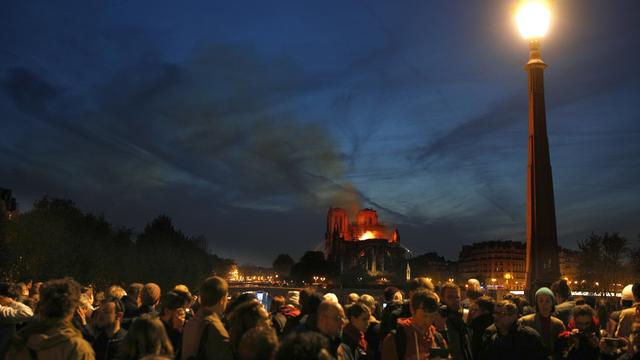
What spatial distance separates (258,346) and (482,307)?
6.02 m

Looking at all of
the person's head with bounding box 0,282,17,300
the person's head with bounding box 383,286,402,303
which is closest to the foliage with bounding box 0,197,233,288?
the person's head with bounding box 0,282,17,300

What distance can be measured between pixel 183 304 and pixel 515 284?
20542cm

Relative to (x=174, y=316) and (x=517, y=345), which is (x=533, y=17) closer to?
(x=517, y=345)

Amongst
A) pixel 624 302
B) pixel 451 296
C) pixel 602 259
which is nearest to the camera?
pixel 451 296

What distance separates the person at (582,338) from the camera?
7574 mm

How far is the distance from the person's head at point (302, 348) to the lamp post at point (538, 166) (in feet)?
53.6

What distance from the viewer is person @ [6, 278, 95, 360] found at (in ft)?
16.8

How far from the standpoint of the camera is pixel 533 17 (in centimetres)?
1816

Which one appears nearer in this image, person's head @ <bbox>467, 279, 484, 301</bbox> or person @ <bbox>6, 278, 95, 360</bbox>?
person @ <bbox>6, 278, 95, 360</bbox>

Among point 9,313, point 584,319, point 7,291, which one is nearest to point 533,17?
point 584,319

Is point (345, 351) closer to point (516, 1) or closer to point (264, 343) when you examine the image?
point (264, 343)

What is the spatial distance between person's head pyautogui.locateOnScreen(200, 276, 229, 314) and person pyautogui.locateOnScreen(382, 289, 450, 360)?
202 centimetres

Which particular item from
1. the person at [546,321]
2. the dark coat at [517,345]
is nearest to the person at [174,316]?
the dark coat at [517,345]

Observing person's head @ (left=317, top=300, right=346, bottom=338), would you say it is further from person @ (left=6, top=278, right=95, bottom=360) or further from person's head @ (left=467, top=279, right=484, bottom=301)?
person's head @ (left=467, top=279, right=484, bottom=301)
